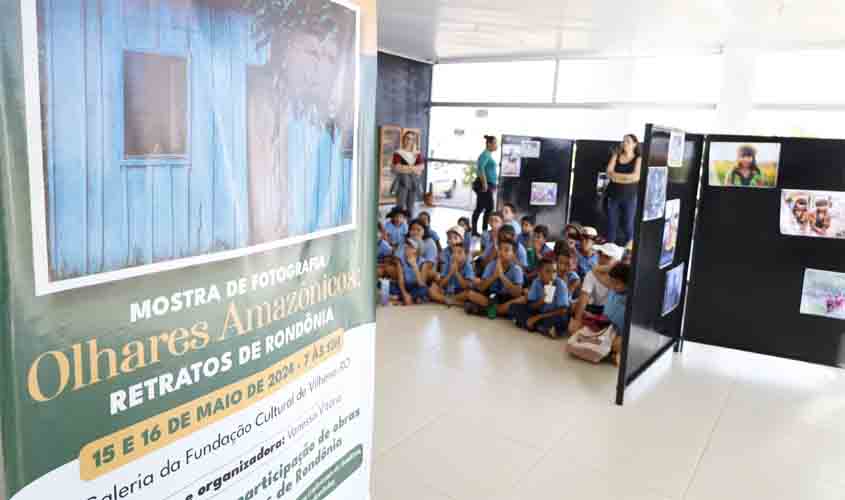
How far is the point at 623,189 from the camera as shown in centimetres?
733

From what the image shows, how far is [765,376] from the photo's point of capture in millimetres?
4363

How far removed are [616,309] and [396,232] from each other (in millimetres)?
3011

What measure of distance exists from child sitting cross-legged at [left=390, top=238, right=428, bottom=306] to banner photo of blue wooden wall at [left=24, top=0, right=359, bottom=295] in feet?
14.6

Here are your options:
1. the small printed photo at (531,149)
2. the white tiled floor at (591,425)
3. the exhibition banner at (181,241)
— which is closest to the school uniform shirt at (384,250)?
the white tiled floor at (591,425)

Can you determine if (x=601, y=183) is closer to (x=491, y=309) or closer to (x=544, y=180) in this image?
(x=544, y=180)

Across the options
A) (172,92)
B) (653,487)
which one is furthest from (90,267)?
(653,487)

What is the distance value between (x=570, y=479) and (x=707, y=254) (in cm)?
229

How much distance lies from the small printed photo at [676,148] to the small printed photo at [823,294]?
1.16m

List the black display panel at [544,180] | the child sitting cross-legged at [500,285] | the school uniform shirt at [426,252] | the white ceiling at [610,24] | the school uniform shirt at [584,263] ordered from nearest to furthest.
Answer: the child sitting cross-legged at [500,285], the school uniform shirt at [584,263], the school uniform shirt at [426,252], the white ceiling at [610,24], the black display panel at [544,180]

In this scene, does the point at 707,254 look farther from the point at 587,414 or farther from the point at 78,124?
the point at 78,124

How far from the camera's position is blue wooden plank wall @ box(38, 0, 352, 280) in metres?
0.90

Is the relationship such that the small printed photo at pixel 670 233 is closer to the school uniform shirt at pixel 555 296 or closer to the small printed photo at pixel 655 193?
the small printed photo at pixel 655 193

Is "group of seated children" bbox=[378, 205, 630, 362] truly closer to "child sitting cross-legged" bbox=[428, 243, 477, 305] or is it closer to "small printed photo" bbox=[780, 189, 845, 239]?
"child sitting cross-legged" bbox=[428, 243, 477, 305]

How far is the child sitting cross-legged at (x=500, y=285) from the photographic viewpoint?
5555 millimetres
